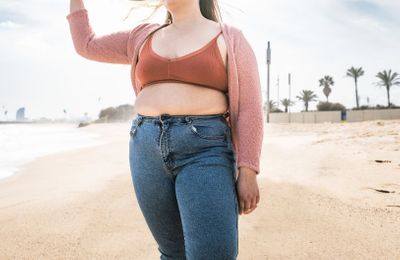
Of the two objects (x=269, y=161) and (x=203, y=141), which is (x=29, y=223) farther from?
(x=269, y=161)

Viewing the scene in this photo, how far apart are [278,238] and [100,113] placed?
10920cm

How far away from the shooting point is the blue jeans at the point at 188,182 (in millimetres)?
1425

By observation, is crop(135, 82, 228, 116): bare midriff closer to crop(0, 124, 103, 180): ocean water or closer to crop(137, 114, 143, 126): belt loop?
crop(137, 114, 143, 126): belt loop

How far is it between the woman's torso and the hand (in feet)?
1.03

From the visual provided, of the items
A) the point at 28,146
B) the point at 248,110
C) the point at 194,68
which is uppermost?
the point at 194,68

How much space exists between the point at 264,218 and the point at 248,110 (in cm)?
305

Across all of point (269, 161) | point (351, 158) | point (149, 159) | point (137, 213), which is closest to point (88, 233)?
point (137, 213)

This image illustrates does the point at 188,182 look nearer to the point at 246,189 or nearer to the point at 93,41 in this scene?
the point at 246,189

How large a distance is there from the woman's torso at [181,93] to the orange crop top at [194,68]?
2 centimetres

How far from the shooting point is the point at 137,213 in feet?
15.3

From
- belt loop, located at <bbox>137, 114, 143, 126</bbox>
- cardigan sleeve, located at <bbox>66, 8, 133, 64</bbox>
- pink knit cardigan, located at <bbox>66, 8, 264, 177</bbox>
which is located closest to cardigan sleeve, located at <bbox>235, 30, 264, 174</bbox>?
pink knit cardigan, located at <bbox>66, 8, 264, 177</bbox>

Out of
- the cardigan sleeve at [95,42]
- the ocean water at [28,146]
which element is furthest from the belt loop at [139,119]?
the ocean water at [28,146]

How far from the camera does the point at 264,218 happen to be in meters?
4.39

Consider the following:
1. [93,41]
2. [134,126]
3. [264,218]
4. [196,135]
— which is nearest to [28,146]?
[264,218]
